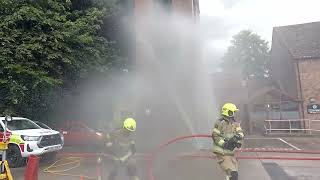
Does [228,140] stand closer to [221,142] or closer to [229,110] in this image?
[221,142]

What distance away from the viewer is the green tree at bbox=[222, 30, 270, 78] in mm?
65375

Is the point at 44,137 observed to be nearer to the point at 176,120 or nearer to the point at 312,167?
the point at 176,120

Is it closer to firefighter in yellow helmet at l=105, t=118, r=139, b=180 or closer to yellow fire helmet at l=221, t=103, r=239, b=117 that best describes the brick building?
yellow fire helmet at l=221, t=103, r=239, b=117

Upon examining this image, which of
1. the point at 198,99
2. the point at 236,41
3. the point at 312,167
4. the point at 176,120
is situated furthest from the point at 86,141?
the point at 236,41

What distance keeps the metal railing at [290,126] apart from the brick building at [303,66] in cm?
61

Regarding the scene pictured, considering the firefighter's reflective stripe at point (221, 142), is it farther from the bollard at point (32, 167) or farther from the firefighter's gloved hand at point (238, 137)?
the bollard at point (32, 167)

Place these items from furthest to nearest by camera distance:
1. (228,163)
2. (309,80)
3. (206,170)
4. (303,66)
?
(303,66) < (309,80) < (206,170) < (228,163)

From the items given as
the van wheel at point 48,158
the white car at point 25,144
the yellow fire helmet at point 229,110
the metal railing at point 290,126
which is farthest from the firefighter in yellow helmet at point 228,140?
the metal railing at point 290,126

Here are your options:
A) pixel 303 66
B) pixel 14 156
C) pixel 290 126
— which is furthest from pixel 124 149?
pixel 303 66

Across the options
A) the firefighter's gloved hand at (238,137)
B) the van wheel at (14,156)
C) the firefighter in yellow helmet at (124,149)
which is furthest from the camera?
the van wheel at (14,156)

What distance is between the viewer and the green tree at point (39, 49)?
40.1 feet

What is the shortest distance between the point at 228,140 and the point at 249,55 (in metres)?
63.3

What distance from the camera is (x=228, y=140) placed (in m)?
6.41

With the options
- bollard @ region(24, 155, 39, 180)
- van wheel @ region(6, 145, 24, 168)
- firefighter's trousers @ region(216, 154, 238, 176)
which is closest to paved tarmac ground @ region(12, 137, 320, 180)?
van wheel @ region(6, 145, 24, 168)
